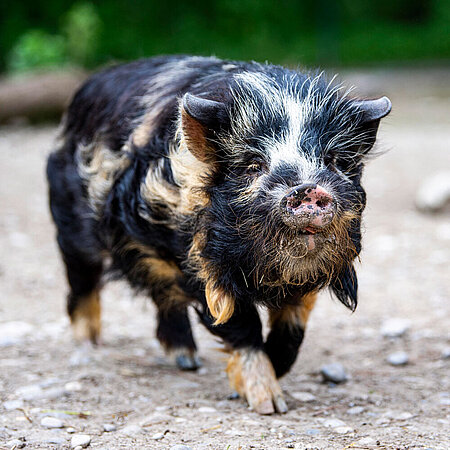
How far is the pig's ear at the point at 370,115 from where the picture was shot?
3.75 meters

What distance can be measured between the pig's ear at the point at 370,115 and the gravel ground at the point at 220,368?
623mm

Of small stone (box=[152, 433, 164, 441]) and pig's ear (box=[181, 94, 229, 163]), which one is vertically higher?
pig's ear (box=[181, 94, 229, 163])

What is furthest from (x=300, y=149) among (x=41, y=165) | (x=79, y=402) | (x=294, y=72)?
(x=41, y=165)

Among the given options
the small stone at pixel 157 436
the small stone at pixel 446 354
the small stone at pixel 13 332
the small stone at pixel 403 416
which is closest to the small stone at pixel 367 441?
the small stone at pixel 403 416

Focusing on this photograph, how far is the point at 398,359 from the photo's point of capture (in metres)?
4.88

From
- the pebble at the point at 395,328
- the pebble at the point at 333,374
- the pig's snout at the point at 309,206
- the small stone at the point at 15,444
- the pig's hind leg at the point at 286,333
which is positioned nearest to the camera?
the pig's snout at the point at 309,206

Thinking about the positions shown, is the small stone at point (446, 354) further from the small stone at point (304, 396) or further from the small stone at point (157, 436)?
the small stone at point (157, 436)

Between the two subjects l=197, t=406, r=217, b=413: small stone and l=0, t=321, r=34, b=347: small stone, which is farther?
l=0, t=321, r=34, b=347: small stone

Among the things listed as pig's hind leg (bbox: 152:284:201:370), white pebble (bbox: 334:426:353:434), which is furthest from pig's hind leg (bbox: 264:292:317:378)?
pig's hind leg (bbox: 152:284:201:370)

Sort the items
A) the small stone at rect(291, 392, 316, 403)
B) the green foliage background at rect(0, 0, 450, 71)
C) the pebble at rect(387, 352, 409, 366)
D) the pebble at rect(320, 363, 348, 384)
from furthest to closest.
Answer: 1. the green foliage background at rect(0, 0, 450, 71)
2. the pebble at rect(387, 352, 409, 366)
3. the pebble at rect(320, 363, 348, 384)
4. the small stone at rect(291, 392, 316, 403)

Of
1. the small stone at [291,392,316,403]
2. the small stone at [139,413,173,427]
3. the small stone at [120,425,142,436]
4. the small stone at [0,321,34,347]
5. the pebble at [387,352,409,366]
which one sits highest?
the small stone at [120,425,142,436]

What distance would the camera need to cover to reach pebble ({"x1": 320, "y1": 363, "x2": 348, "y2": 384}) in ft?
14.9

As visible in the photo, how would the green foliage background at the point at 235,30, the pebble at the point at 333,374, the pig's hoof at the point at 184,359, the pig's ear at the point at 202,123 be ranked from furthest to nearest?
the green foliage background at the point at 235,30 < the pig's hoof at the point at 184,359 < the pebble at the point at 333,374 < the pig's ear at the point at 202,123

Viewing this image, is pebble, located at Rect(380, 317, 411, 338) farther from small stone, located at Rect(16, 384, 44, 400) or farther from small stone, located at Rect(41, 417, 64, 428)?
small stone, located at Rect(41, 417, 64, 428)
